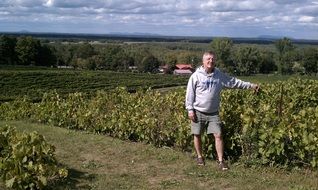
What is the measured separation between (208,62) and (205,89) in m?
→ 0.39

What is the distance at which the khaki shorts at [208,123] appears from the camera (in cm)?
722

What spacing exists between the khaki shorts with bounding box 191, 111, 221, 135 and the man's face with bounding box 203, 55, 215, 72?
0.67 m

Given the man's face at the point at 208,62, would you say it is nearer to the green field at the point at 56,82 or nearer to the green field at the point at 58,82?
the green field at the point at 58,82

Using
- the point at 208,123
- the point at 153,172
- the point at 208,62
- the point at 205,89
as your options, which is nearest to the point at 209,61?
the point at 208,62

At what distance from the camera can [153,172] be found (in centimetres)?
720

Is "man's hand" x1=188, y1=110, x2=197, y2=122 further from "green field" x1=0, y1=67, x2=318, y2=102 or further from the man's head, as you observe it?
"green field" x1=0, y1=67, x2=318, y2=102

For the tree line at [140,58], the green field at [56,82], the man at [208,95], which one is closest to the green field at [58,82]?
the green field at [56,82]

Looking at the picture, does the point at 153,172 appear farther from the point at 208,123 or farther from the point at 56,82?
the point at 56,82

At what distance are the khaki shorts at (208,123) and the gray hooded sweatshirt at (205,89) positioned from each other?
84mm

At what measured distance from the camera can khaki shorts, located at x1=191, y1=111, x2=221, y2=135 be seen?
7219mm

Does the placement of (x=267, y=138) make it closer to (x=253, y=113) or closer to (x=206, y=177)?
(x=253, y=113)

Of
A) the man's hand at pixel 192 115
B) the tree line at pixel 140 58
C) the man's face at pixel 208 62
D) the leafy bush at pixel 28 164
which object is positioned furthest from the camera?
the tree line at pixel 140 58

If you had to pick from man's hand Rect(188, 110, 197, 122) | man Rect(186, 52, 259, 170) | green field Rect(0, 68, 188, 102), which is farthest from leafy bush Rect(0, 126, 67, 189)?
green field Rect(0, 68, 188, 102)

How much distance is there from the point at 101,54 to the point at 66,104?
11301 centimetres
